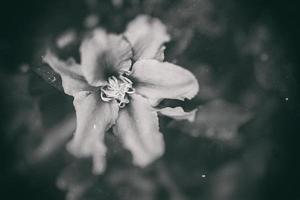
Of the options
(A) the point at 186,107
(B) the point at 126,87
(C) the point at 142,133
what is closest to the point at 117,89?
(B) the point at 126,87

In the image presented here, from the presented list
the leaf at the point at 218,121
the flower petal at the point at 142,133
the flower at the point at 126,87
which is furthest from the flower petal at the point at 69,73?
the leaf at the point at 218,121

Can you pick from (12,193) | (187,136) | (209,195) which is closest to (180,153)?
(187,136)

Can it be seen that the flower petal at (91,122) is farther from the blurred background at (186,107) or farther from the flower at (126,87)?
the blurred background at (186,107)

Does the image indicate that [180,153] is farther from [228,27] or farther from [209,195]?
[228,27]

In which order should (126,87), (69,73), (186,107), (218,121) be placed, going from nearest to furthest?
(69,73) → (126,87) → (186,107) → (218,121)

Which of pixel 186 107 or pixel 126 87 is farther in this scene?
pixel 186 107

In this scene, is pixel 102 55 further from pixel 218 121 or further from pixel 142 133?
pixel 218 121
